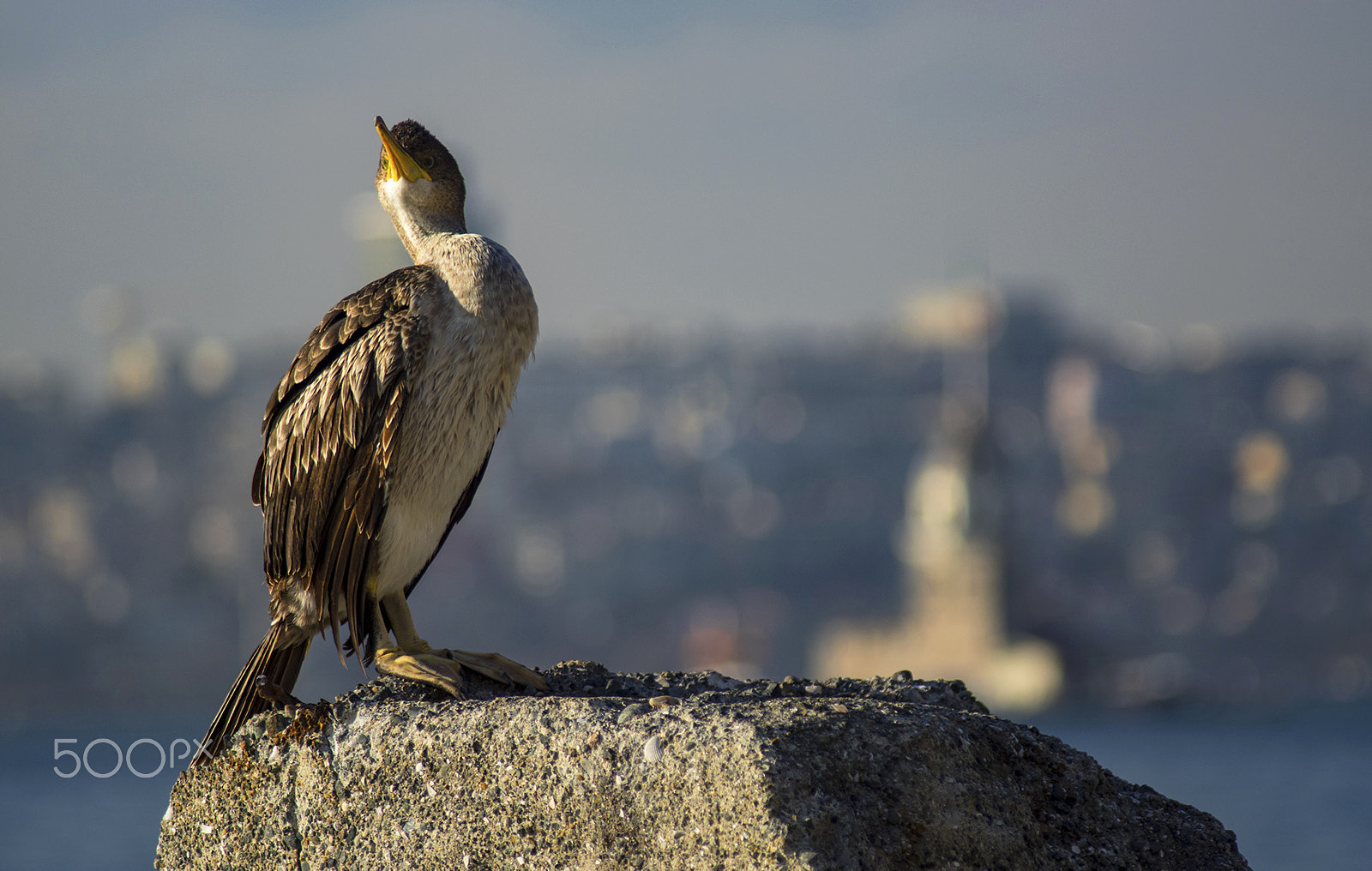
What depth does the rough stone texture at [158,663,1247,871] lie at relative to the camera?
114 inches

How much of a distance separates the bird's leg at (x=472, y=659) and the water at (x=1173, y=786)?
729 inches

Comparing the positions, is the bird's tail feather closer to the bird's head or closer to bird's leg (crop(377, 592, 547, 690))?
bird's leg (crop(377, 592, 547, 690))

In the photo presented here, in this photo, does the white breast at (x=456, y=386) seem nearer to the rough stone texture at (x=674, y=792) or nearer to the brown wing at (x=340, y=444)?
the brown wing at (x=340, y=444)

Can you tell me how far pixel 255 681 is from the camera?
13.2ft

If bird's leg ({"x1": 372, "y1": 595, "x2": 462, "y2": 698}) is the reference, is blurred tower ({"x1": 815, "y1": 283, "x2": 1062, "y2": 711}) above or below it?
above

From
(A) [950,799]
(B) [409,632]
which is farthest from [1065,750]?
(B) [409,632]

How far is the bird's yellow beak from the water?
18.8 m

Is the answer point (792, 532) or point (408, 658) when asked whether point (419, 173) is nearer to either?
point (408, 658)

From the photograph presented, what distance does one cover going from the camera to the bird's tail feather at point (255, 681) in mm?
3893
